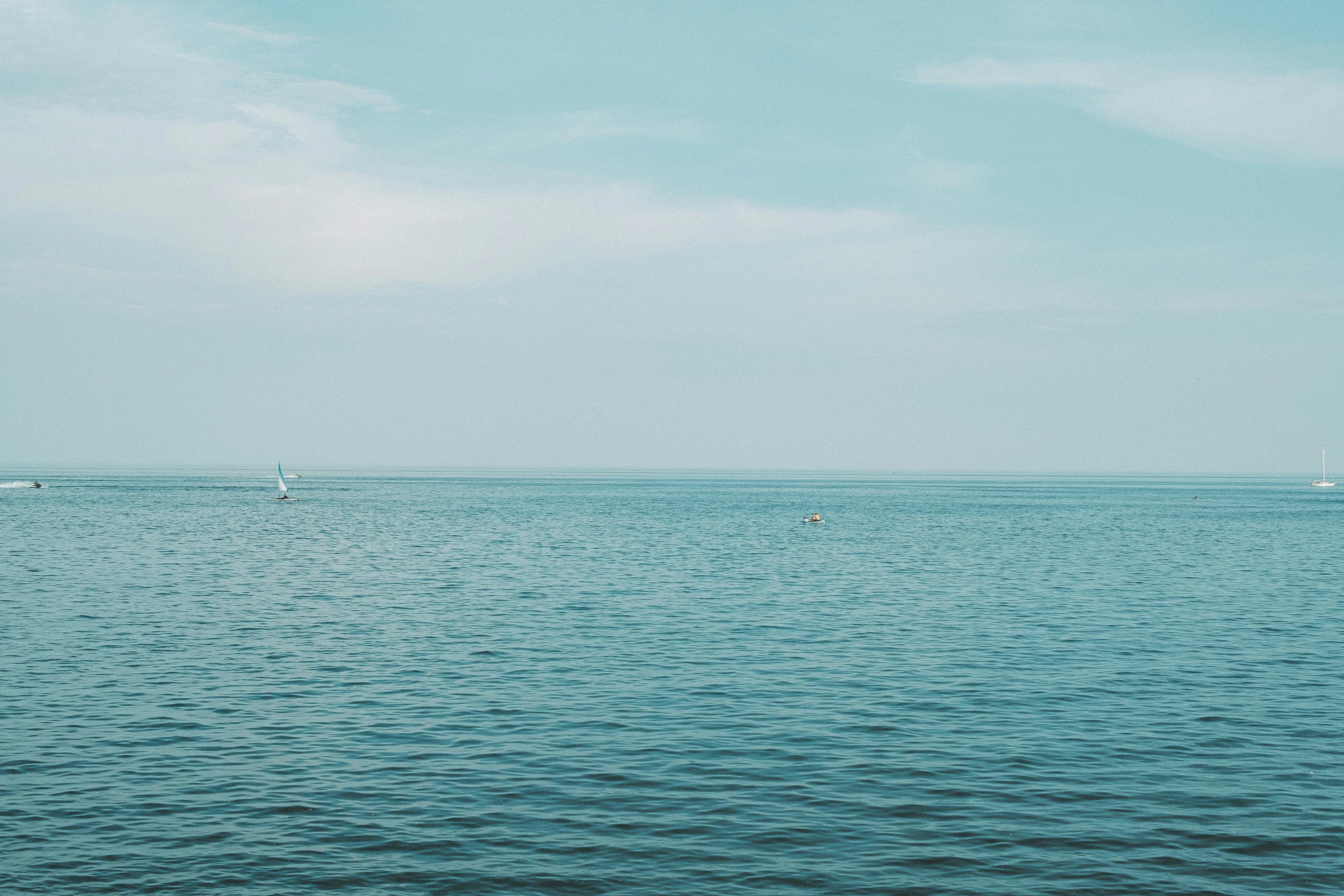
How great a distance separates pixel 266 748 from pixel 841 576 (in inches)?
1671

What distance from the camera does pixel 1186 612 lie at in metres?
47.6

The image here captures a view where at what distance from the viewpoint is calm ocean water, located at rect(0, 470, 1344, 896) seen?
1762cm

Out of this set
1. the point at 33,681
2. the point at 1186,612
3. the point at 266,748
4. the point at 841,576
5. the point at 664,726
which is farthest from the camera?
the point at 841,576

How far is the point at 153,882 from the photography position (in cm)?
1661

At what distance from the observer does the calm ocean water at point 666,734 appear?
17625 millimetres

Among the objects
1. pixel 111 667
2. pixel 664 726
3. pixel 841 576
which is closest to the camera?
pixel 664 726

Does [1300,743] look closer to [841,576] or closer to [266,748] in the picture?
[266,748]

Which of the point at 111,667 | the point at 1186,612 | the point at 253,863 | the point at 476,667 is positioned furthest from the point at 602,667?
the point at 1186,612

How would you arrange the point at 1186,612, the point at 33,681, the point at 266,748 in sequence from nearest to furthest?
1. the point at 266,748
2. the point at 33,681
3. the point at 1186,612

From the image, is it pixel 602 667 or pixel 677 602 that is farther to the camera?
pixel 677 602

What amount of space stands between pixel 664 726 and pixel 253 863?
11157 mm

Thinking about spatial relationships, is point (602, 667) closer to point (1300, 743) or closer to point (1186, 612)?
point (1300, 743)

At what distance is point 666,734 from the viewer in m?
25.9

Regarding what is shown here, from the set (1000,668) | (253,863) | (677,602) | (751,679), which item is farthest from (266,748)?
(677,602)
